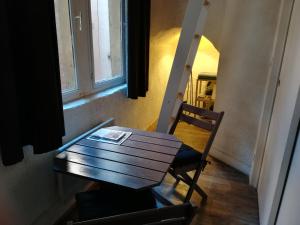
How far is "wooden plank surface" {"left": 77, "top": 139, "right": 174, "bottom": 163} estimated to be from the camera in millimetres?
1493

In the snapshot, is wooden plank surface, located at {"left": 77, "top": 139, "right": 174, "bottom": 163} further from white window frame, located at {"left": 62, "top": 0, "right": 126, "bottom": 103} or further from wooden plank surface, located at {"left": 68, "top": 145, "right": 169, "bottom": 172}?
white window frame, located at {"left": 62, "top": 0, "right": 126, "bottom": 103}

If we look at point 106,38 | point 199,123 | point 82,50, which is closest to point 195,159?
point 199,123

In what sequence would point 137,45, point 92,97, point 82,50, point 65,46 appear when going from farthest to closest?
point 137,45, point 92,97, point 82,50, point 65,46

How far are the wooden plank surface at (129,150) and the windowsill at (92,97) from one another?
0.31 metres

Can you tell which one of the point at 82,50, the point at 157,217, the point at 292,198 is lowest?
the point at 292,198

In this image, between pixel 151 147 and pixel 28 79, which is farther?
pixel 151 147

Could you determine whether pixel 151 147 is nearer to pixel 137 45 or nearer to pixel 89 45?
pixel 89 45

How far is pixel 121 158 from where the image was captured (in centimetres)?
149

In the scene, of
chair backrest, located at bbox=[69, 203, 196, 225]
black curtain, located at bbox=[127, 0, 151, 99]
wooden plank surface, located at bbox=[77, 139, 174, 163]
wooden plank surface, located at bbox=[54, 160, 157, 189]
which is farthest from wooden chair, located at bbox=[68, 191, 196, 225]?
black curtain, located at bbox=[127, 0, 151, 99]

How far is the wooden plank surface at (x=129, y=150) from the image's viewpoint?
4.90 feet

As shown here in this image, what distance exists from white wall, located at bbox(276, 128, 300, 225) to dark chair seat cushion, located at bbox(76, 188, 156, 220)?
2.36 ft

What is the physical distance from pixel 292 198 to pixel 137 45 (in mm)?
1976

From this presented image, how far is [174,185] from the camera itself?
2312 millimetres

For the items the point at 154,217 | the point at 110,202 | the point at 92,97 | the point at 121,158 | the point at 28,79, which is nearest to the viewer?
the point at 154,217
